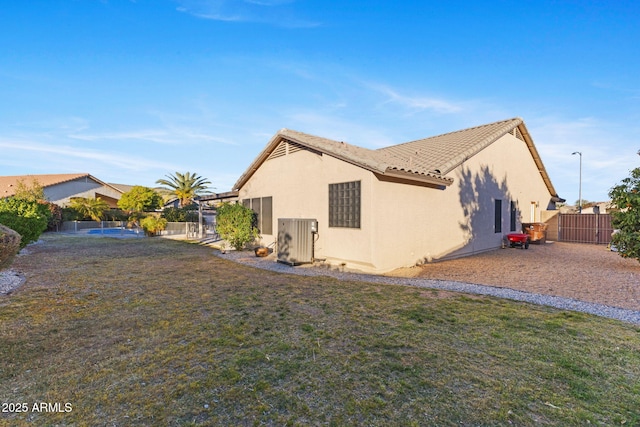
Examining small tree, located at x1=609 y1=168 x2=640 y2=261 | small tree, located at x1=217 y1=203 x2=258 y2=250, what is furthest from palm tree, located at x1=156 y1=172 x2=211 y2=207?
small tree, located at x1=609 y1=168 x2=640 y2=261

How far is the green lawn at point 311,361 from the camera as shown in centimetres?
250

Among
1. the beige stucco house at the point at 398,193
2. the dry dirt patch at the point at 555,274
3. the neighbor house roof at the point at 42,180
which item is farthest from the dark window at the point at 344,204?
the neighbor house roof at the point at 42,180

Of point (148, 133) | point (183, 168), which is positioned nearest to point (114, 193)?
point (183, 168)

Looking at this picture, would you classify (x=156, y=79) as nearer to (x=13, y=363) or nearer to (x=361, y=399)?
(x=13, y=363)

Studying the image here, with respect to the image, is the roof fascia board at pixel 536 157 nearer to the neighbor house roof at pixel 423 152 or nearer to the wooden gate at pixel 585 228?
the neighbor house roof at pixel 423 152

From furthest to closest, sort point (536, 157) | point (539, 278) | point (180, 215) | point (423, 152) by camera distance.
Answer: point (180, 215), point (536, 157), point (423, 152), point (539, 278)

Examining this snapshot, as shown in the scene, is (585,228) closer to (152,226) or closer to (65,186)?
(152,226)

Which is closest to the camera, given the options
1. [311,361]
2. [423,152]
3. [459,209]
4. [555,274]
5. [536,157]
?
[311,361]

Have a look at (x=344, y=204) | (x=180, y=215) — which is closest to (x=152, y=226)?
(x=180, y=215)

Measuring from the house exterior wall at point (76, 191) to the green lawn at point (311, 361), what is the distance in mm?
37241

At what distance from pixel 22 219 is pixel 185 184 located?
2566 centimetres

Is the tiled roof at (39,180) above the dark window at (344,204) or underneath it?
above

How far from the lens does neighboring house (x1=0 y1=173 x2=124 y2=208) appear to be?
33.3 m

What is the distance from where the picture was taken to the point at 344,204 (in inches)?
375
